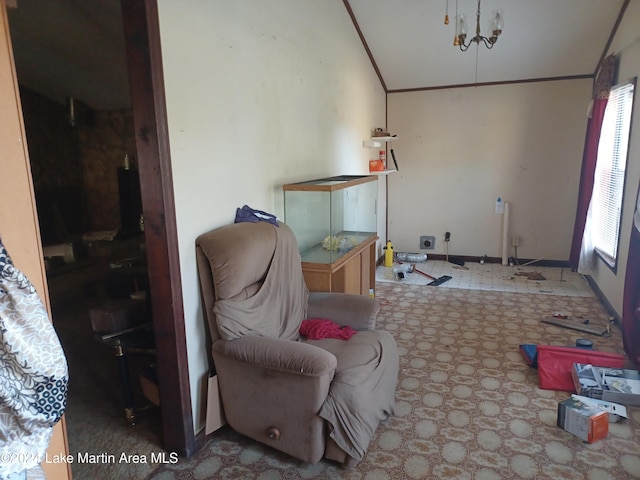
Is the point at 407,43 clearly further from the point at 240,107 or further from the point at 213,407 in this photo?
the point at 213,407

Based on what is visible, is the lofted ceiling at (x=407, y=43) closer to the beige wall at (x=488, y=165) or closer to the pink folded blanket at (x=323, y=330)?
the beige wall at (x=488, y=165)

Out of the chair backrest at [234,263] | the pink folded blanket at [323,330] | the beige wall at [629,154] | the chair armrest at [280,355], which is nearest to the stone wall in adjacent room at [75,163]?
the chair backrest at [234,263]

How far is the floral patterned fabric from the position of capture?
106 centimetres

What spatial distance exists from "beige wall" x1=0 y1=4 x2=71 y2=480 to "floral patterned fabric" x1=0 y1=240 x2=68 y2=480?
0.25m

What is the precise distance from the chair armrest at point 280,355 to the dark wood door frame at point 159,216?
23 centimetres

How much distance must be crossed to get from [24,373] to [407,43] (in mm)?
4612

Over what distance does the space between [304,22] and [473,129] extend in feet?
10.0

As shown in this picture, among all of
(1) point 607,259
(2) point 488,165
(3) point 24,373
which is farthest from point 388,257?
(3) point 24,373

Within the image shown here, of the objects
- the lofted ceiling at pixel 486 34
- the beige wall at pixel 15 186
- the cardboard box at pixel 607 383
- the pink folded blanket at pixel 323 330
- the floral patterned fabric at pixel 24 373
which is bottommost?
the cardboard box at pixel 607 383

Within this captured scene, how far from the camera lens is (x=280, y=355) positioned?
1900 mm

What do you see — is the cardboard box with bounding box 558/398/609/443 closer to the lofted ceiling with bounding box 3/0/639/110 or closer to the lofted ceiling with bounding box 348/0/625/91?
the lofted ceiling with bounding box 348/0/625/91

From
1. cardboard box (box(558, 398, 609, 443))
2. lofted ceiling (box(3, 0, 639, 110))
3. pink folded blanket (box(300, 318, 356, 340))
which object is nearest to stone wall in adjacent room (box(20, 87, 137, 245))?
lofted ceiling (box(3, 0, 639, 110))

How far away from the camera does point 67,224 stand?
14.6 ft

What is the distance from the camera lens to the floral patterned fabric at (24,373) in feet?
3.48
